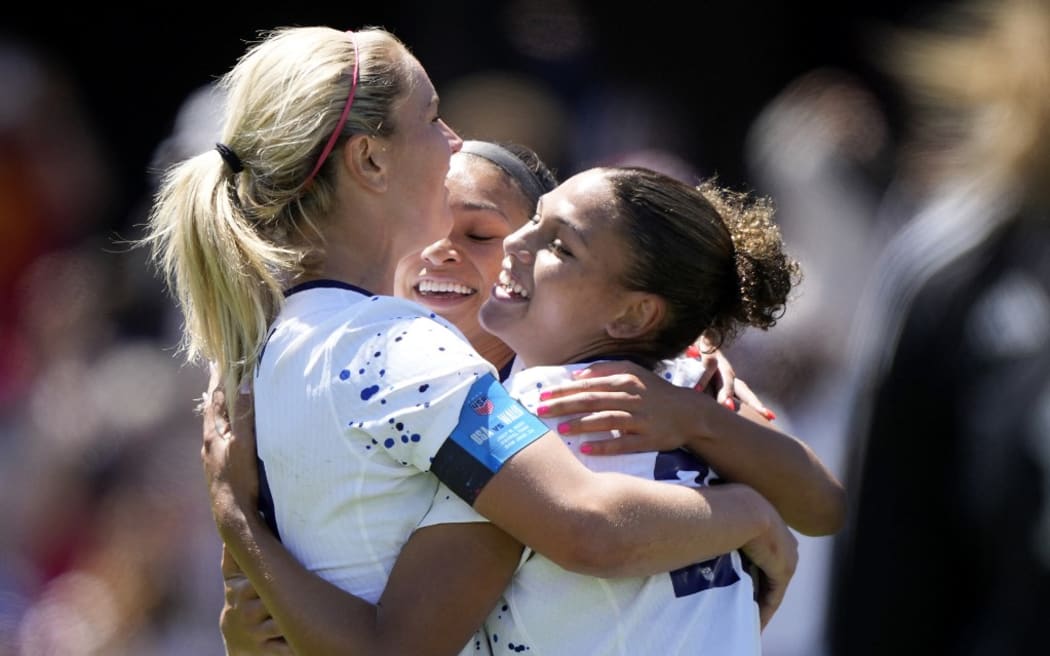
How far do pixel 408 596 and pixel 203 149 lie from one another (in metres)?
2.45

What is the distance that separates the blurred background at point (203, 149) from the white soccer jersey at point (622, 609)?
2.25 feet

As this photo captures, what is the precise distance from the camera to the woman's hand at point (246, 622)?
6.54 feet

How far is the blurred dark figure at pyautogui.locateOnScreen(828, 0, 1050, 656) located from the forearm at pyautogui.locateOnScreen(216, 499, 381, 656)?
2.14 ft

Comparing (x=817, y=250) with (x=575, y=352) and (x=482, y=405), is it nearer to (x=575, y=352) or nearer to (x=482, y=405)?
(x=575, y=352)

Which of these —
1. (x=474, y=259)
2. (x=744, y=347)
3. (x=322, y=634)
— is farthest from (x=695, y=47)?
(x=322, y=634)

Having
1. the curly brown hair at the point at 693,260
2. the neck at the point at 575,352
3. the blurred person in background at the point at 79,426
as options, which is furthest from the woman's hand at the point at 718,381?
the blurred person in background at the point at 79,426

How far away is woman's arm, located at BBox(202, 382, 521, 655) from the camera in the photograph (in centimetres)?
182

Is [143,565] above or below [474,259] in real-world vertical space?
below

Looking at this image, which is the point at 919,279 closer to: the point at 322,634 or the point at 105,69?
the point at 322,634

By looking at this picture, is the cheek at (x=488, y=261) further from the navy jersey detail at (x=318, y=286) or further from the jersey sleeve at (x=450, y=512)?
the jersey sleeve at (x=450, y=512)

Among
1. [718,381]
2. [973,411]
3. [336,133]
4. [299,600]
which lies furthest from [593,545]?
[336,133]

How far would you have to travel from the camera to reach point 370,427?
72.5 inches

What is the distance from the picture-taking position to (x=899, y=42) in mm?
4238

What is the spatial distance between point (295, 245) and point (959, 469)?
103 centimetres
